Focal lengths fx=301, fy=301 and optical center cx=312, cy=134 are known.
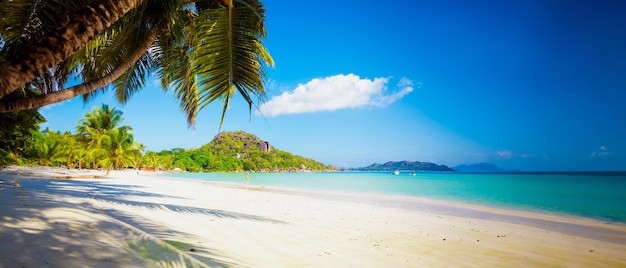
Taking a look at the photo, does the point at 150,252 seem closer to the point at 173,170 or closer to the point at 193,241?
the point at 193,241

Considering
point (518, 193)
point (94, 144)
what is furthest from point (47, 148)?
point (518, 193)

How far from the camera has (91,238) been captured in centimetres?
354

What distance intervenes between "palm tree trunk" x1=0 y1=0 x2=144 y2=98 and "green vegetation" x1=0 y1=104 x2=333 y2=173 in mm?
8514

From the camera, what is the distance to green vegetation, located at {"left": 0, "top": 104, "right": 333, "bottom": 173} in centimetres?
1407

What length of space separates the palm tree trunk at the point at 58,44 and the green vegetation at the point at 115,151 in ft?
27.9

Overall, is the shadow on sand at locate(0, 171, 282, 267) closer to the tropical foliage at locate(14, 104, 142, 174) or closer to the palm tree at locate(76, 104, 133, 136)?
the tropical foliage at locate(14, 104, 142, 174)

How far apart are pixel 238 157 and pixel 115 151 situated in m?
98.4

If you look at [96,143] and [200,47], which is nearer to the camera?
[200,47]

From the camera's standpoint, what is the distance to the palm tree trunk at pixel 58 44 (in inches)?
74.9

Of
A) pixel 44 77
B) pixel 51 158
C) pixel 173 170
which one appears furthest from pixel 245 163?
pixel 44 77

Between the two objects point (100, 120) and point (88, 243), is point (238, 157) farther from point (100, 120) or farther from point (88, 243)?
point (88, 243)

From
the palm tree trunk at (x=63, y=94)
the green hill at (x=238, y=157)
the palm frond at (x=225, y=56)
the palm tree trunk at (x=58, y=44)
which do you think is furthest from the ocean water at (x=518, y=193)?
the green hill at (x=238, y=157)

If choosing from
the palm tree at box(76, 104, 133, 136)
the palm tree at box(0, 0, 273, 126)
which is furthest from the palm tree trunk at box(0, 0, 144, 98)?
the palm tree at box(76, 104, 133, 136)

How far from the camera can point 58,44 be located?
2049 mm
